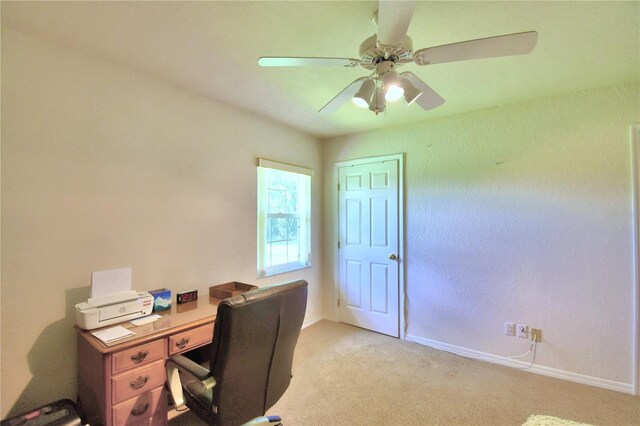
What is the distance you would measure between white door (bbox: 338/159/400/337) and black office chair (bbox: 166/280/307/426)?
78.2 inches

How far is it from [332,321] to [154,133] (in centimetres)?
293

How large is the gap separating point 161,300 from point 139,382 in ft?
1.77

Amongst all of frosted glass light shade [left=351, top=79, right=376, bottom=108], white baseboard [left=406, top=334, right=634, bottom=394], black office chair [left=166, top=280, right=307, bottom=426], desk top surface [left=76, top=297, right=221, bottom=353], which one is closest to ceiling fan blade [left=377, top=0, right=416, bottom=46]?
frosted glass light shade [left=351, top=79, right=376, bottom=108]

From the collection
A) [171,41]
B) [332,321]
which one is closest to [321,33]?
[171,41]

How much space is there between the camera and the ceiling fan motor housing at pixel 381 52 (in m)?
1.37

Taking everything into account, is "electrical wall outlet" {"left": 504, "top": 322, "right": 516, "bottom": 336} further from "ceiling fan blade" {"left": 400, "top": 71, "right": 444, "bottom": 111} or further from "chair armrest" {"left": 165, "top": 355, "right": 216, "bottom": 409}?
"chair armrest" {"left": 165, "top": 355, "right": 216, "bottom": 409}

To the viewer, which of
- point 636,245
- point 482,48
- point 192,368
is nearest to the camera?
point 482,48

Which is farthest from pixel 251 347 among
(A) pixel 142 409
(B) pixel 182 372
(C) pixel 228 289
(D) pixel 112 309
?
(C) pixel 228 289

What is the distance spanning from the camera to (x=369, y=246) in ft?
11.3

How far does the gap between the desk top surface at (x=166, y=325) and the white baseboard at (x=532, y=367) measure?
7.42 ft

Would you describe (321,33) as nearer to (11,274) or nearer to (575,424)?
(11,274)

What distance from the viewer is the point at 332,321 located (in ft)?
12.2

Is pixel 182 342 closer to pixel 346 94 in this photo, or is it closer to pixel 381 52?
pixel 346 94

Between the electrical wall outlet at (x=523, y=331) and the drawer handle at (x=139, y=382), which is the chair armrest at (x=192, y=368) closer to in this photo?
the drawer handle at (x=139, y=382)
